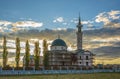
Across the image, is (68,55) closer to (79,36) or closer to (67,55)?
(67,55)

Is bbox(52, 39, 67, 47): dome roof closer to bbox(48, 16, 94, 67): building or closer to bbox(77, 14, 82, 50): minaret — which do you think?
bbox(48, 16, 94, 67): building

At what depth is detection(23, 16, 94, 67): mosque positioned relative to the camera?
94.4 m

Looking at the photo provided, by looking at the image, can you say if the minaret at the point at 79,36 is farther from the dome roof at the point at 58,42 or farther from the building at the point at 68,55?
the dome roof at the point at 58,42

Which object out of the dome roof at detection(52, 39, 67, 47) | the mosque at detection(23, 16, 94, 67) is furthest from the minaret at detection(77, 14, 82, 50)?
the dome roof at detection(52, 39, 67, 47)

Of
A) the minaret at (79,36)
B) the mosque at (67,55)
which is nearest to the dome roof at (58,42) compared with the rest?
the mosque at (67,55)

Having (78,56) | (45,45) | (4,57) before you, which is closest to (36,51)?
(45,45)

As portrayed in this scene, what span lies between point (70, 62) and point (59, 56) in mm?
5336

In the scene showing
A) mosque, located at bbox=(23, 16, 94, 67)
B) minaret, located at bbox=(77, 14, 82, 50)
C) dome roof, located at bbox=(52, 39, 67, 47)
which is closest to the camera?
mosque, located at bbox=(23, 16, 94, 67)

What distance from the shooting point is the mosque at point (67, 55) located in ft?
310

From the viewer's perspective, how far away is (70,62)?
320 ft

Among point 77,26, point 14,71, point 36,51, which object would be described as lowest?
point 14,71

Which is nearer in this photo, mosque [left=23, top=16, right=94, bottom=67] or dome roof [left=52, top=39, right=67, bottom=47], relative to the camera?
mosque [left=23, top=16, right=94, bottom=67]

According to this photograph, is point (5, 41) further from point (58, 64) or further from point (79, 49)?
point (79, 49)

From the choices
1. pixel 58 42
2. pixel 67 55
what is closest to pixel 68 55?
pixel 67 55
